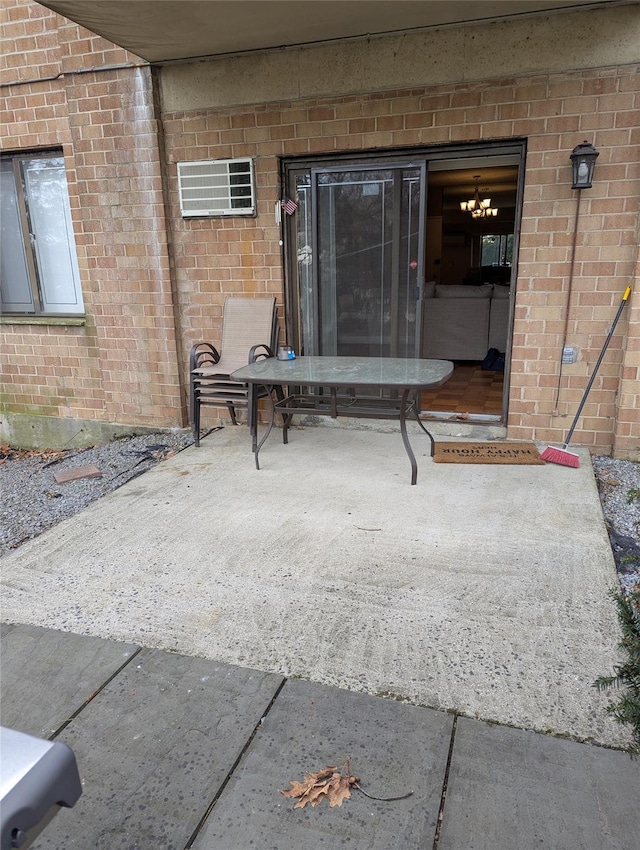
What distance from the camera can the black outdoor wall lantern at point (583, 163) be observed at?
A: 3.42 m

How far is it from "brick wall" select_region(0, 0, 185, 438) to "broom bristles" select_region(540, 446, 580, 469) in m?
2.93

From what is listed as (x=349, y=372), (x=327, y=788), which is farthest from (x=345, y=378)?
(x=327, y=788)

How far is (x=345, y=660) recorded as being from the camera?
1964 mm

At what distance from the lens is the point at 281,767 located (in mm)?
1560

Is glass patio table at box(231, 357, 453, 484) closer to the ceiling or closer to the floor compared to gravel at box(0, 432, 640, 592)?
closer to the ceiling

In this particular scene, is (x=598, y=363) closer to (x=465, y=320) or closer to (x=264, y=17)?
(x=264, y=17)

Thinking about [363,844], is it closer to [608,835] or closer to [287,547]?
[608,835]

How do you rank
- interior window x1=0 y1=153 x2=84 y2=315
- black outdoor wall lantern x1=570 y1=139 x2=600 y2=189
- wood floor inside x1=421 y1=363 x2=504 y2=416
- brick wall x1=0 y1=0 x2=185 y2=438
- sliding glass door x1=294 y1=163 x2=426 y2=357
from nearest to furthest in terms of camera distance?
black outdoor wall lantern x1=570 y1=139 x2=600 y2=189 → sliding glass door x1=294 y1=163 x2=426 y2=357 → brick wall x1=0 y1=0 x2=185 y2=438 → wood floor inside x1=421 y1=363 x2=504 y2=416 → interior window x1=0 y1=153 x2=84 y2=315

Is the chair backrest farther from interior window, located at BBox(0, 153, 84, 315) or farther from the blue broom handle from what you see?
the blue broom handle

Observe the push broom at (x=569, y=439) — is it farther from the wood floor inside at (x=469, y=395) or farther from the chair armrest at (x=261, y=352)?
the chair armrest at (x=261, y=352)

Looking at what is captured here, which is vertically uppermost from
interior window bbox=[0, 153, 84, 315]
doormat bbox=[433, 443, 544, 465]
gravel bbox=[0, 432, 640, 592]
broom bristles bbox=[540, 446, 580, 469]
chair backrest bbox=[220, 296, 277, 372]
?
interior window bbox=[0, 153, 84, 315]

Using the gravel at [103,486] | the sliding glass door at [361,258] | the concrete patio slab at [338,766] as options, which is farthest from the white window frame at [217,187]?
the concrete patio slab at [338,766]

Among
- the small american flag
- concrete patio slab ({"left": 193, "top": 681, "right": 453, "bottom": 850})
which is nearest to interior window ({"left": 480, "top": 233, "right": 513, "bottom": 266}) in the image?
the small american flag

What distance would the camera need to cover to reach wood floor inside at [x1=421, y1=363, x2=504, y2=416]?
4.78 metres
